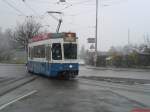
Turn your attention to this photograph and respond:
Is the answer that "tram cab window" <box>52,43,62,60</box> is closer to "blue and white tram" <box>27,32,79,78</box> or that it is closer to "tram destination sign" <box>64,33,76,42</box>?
"blue and white tram" <box>27,32,79,78</box>

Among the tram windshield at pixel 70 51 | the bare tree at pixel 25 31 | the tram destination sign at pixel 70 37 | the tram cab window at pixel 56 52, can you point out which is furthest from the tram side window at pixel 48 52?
the bare tree at pixel 25 31

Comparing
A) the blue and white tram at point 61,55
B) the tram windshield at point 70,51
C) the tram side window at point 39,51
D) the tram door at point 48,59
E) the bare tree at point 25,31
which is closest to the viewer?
the blue and white tram at point 61,55

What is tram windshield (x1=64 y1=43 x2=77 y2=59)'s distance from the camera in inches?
1045

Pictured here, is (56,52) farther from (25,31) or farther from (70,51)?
(25,31)

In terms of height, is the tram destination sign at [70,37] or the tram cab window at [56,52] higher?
the tram destination sign at [70,37]

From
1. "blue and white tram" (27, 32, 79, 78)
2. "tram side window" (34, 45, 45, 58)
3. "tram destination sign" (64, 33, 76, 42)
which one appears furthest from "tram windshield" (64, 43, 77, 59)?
"tram side window" (34, 45, 45, 58)

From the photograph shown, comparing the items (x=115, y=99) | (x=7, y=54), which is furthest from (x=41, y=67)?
(x=7, y=54)

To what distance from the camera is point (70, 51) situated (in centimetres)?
2666

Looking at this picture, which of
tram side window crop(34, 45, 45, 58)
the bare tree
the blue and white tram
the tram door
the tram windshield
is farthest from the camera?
the bare tree

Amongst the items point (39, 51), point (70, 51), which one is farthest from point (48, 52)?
point (39, 51)

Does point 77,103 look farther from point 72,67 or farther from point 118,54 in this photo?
point 118,54

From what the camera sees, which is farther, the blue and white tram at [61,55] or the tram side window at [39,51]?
the tram side window at [39,51]

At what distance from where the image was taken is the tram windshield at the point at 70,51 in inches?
1045

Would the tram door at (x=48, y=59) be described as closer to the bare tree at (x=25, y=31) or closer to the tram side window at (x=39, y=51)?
the tram side window at (x=39, y=51)
